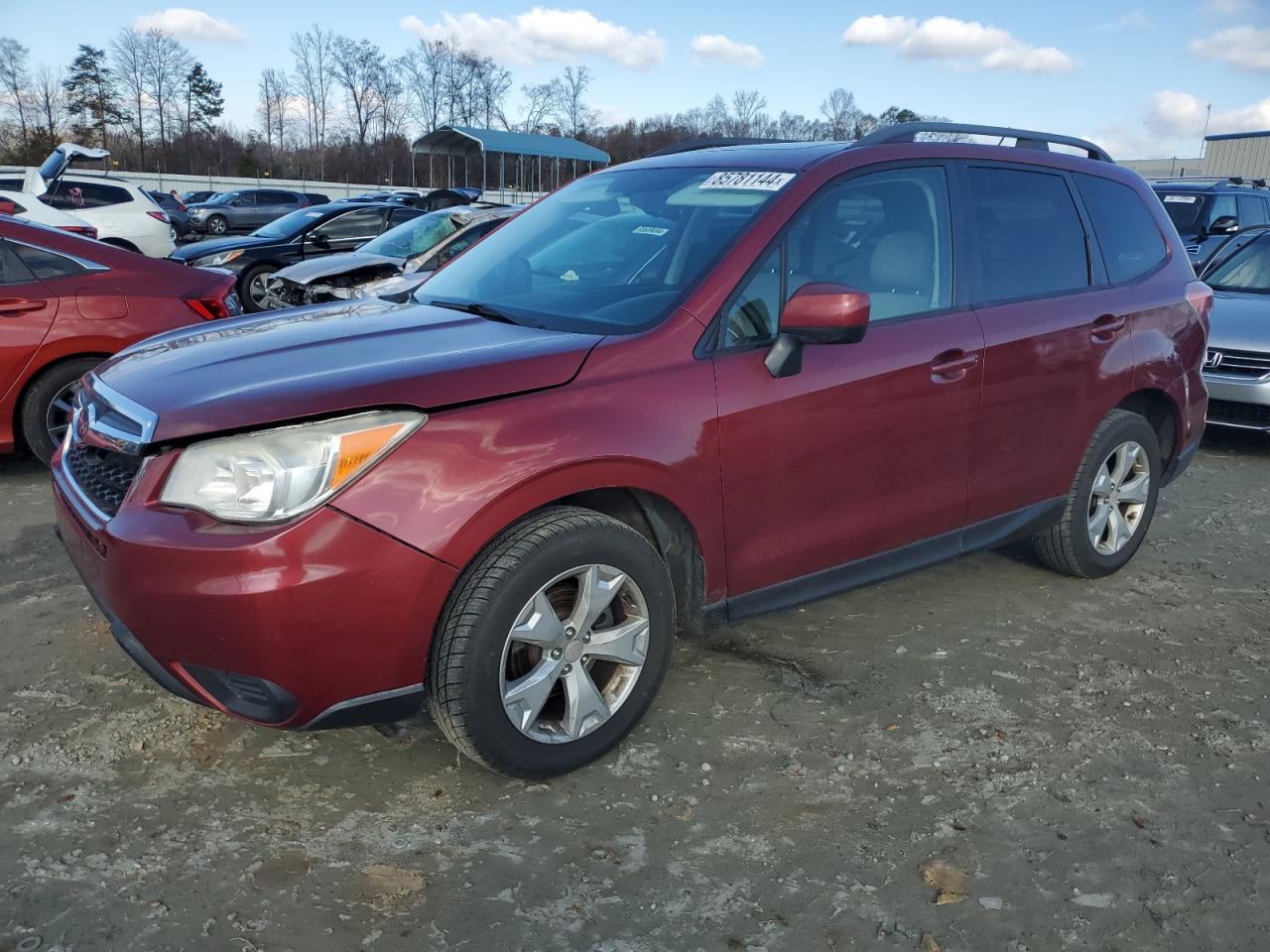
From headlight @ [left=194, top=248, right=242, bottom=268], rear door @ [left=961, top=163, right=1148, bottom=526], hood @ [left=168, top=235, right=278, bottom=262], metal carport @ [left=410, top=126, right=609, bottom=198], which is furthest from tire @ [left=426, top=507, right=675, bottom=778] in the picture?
metal carport @ [left=410, top=126, right=609, bottom=198]

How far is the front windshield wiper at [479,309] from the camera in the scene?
3.35 meters

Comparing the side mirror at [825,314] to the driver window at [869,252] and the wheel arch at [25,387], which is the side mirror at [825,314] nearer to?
the driver window at [869,252]

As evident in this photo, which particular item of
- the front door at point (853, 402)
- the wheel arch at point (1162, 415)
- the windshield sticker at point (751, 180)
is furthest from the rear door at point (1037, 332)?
the windshield sticker at point (751, 180)

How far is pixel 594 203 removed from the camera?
405cm

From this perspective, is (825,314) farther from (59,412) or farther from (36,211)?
(36,211)

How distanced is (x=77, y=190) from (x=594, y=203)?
49.2 feet

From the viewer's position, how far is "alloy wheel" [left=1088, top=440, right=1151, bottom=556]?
4.63 m

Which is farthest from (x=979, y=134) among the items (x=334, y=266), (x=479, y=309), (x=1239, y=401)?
(x=334, y=266)

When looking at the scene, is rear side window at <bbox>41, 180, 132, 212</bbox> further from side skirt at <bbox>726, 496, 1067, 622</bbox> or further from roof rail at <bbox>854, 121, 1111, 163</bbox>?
side skirt at <bbox>726, 496, 1067, 622</bbox>

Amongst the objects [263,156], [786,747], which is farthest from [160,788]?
[263,156]

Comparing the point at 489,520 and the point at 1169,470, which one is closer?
the point at 489,520

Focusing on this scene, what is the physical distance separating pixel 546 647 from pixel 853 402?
4.29 feet

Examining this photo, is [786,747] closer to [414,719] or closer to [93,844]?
[414,719]

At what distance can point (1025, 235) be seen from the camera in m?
4.17
